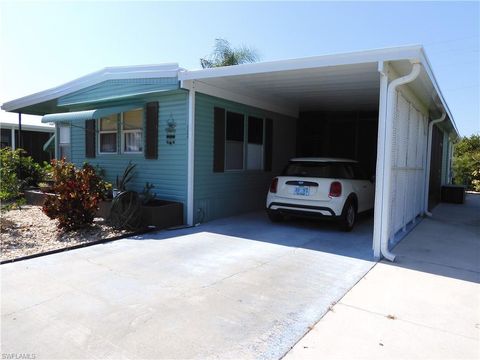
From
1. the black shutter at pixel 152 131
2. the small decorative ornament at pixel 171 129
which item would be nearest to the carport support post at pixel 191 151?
the small decorative ornament at pixel 171 129

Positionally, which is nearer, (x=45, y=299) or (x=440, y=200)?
(x=45, y=299)

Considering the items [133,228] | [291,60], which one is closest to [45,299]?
[133,228]

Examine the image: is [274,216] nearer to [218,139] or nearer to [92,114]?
[218,139]

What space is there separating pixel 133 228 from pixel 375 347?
4.90m

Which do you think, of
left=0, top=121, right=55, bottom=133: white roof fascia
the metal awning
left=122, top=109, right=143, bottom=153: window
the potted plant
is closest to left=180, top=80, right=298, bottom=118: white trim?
the metal awning

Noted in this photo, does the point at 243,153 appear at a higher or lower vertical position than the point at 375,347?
higher

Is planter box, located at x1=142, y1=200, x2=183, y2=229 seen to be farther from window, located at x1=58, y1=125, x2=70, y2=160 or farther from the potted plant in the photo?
window, located at x1=58, y1=125, x2=70, y2=160

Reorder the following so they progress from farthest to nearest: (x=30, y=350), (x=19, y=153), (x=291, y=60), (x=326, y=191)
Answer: (x=19, y=153), (x=326, y=191), (x=291, y=60), (x=30, y=350)

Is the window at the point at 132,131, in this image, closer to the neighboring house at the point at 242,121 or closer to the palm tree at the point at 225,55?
the neighboring house at the point at 242,121

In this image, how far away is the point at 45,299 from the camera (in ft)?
11.7

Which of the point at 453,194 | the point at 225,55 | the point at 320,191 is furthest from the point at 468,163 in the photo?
the point at 320,191

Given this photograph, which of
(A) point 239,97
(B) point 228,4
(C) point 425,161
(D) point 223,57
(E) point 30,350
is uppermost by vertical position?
(D) point 223,57

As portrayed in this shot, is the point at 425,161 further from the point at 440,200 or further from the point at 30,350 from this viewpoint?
the point at 30,350

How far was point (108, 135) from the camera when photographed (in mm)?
9320
